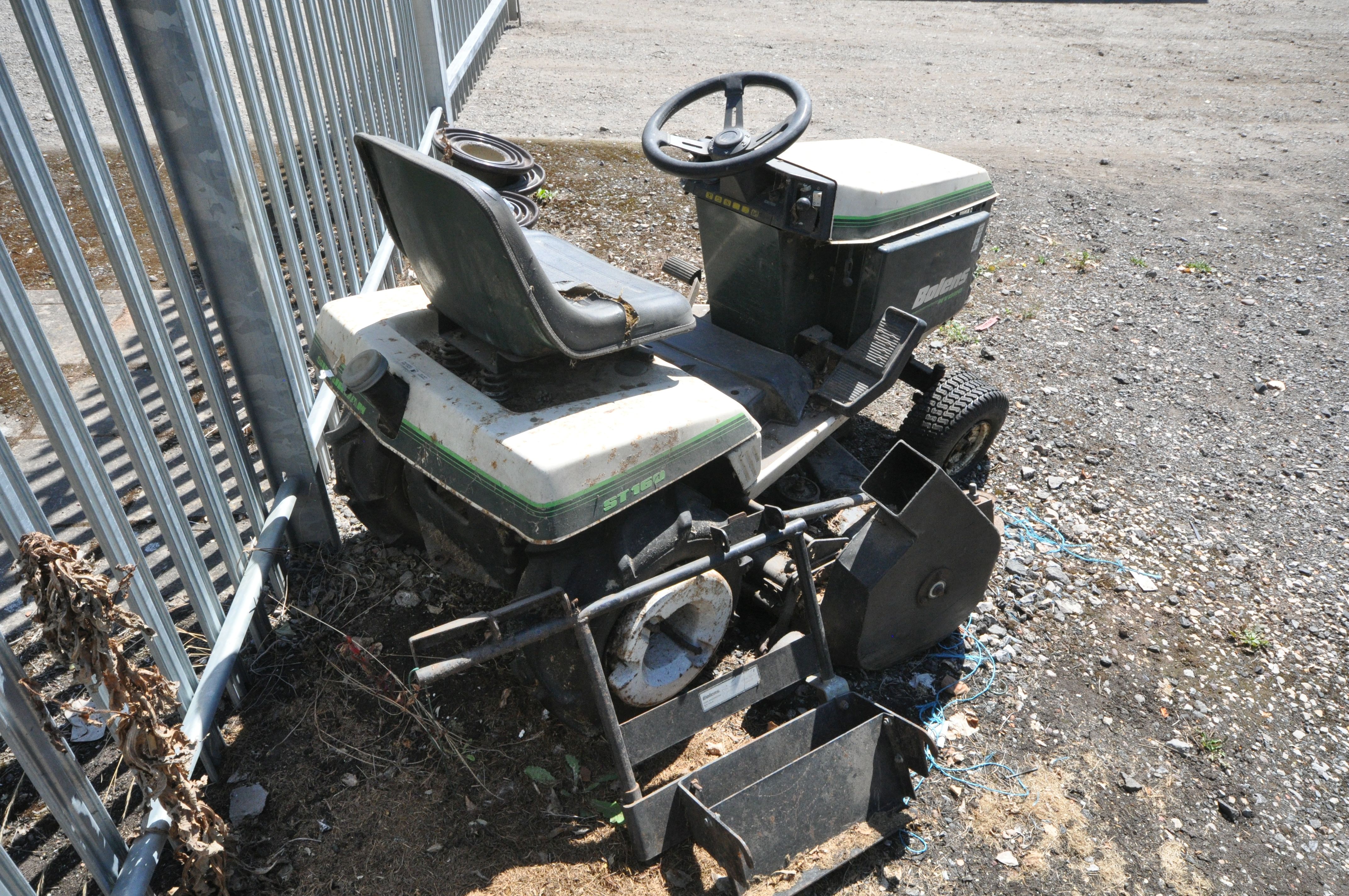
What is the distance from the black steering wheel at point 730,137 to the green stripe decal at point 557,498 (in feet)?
3.12

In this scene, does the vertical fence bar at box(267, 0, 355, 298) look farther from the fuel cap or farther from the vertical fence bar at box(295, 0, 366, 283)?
the fuel cap

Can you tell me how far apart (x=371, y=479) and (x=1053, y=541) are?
2574 mm

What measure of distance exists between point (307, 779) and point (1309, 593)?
3556 millimetres

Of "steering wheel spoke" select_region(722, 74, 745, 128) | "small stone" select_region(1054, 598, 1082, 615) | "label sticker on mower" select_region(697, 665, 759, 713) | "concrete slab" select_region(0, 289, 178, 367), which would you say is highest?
"steering wheel spoke" select_region(722, 74, 745, 128)


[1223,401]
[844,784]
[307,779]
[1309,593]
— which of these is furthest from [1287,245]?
[307,779]

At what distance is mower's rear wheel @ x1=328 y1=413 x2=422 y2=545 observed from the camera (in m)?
2.80

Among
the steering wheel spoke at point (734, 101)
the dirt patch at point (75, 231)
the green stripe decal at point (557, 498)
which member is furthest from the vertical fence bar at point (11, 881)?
the dirt patch at point (75, 231)

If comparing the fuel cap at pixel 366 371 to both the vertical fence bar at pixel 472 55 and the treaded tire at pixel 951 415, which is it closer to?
the treaded tire at pixel 951 415

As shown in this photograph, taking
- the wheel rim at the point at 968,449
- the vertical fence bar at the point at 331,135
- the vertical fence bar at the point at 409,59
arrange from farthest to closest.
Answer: the vertical fence bar at the point at 409,59
the wheel rim at the point at 968,449
the vertical fence bar at the point at 331,135

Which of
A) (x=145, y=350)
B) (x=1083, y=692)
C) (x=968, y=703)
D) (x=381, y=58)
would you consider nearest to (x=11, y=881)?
(x=145, y=350)

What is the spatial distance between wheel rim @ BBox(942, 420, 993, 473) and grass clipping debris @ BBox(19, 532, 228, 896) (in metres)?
2.84

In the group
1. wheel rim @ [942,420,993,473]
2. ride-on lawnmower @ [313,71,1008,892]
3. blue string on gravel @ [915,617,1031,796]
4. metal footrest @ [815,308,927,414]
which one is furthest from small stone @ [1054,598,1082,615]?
metal footrest @ [815,308,927,414]

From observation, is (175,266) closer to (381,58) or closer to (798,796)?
(798,796)

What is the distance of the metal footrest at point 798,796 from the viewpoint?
2.23 m
